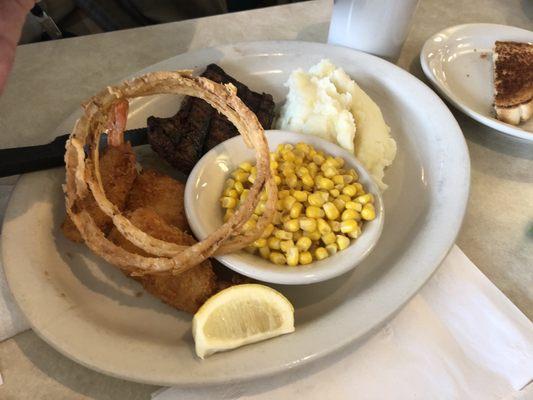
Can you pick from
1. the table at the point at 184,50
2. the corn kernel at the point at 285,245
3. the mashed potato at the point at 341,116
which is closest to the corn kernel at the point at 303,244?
the corn kernel at the point at 285,245

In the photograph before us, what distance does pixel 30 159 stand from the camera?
1.55 m

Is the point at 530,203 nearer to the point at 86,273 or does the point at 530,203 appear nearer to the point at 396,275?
the point at 396,275

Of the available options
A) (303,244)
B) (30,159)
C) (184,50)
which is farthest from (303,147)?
(184,50)

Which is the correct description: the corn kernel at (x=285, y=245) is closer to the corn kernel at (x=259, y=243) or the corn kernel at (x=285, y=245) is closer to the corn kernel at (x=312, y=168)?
the corn kernel at (x=259, y=243)

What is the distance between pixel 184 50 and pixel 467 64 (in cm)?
140

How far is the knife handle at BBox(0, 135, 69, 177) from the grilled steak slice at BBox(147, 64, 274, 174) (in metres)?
0.32

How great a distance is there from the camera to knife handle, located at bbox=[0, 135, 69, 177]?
5.02ft

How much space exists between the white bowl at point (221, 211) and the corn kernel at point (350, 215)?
4 centimetres

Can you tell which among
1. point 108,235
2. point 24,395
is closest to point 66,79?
point 108,235

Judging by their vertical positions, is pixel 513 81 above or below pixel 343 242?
above

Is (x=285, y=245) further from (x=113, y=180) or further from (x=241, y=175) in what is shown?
(x=113, y=180)

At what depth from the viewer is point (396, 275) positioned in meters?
1.39

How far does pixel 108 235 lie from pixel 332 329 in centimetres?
76

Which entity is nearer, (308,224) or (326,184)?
(308,224)
